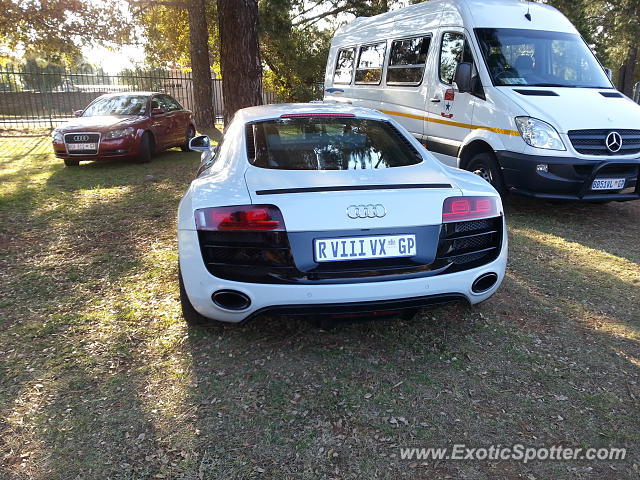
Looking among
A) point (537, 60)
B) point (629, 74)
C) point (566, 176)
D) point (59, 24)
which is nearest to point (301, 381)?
point (566, 176)

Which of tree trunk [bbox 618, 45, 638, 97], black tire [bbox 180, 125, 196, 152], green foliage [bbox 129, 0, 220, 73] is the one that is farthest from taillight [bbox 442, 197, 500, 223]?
tree trunk [bbox 618, 45, 638, 97]

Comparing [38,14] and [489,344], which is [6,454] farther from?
[38,14]

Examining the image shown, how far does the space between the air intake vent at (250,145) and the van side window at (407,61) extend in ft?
14.6

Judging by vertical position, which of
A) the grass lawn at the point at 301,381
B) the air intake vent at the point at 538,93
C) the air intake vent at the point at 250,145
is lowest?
the grass lawn at the point at 301,381

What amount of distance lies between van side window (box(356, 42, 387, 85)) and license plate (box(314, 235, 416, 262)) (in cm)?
630

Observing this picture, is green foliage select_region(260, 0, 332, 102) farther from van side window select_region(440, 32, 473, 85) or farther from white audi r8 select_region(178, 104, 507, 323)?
white audi r8 select_region(178, 104, 507, 323)

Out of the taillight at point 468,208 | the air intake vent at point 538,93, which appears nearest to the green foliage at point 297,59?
the air intake vent at point 538,93

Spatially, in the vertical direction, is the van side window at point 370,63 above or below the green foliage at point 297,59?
below

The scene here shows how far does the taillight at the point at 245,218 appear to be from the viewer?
2.44 meters

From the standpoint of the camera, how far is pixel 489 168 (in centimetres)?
590

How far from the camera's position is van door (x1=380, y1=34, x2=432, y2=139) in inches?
281

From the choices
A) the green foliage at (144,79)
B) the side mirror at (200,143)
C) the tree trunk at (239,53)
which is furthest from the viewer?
the green foliage at (144,79)

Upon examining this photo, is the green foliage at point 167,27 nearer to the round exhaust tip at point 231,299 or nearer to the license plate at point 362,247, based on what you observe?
the round exhaust tip at point 231,299

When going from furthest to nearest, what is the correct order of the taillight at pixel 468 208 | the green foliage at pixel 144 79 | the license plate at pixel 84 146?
1. the green foliage at pixel 144 79
2. the license plate at pixel 84 146
3. the taillight at pixel 468 208
